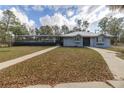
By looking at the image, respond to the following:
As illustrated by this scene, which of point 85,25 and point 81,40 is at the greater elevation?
point 85,25

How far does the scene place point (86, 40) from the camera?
36.3 meters

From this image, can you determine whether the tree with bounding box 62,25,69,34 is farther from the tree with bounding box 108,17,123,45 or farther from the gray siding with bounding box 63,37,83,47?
the tree with bounding box 108,17,123,45

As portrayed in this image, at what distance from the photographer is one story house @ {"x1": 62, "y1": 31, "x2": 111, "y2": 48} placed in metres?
35.4

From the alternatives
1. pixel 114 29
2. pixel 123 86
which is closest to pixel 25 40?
pixel 114 29

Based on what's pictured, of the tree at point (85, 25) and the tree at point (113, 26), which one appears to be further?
the tree at point (85, 25)

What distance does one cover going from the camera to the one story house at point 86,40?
116 ft

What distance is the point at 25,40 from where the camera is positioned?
38719mm

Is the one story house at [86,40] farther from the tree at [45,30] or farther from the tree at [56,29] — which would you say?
the tree at [45,30]

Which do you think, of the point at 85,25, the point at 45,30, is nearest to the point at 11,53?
the point at 85,25

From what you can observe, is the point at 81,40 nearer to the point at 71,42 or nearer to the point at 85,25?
the point at 71,42

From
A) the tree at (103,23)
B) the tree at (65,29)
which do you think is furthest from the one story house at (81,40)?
the tree at (65,29)

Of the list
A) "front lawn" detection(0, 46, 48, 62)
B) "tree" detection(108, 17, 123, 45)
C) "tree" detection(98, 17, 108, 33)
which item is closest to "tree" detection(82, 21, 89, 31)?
"tree" detection(98, 17, 108, 33)

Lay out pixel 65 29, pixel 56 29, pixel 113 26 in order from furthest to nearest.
Result: pixel 56 29 → pixel 65 29 → pixel 113 26
